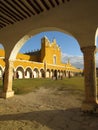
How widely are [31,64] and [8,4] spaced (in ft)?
85.3

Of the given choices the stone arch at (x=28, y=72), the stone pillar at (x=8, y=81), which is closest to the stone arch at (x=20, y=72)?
the stone arch at (x=28, y=72)

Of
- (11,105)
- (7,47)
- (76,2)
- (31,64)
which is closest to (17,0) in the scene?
(76,2)

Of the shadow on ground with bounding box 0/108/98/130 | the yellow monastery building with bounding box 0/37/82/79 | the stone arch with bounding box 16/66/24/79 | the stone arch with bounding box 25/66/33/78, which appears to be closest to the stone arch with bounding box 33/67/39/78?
the yellow monastery building with bounding box 0/37/82/79

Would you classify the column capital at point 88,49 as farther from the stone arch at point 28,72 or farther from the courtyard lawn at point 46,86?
the stone arch at point 28,72

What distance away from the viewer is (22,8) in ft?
21.9

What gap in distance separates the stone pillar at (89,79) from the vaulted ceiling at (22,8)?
2.11m

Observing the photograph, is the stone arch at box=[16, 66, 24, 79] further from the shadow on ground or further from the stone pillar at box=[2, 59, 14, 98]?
the shadow on ground

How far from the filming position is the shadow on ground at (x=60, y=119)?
13.6 feet

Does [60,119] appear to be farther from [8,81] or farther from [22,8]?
[22,8]

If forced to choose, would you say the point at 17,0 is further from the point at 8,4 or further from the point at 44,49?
the point at 44,49

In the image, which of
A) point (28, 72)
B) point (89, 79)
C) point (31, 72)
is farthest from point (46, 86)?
point (28, 72)

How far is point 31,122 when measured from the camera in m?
4.49

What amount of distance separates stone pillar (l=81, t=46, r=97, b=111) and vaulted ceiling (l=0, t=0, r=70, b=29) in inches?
83.2

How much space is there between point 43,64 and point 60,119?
3131cm
